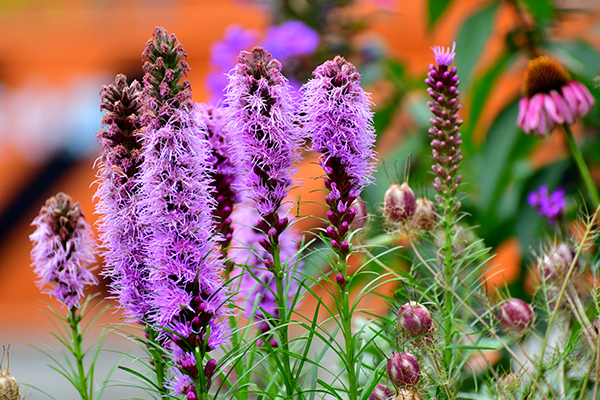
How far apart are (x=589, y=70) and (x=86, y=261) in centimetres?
120

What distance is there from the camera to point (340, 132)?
0.53 metres

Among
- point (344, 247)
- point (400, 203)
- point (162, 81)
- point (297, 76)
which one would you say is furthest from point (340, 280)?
point (297, 76)

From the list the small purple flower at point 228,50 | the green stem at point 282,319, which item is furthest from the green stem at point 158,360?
the small purple flower at point 228,50

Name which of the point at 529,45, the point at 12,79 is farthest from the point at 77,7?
the point at 529,45

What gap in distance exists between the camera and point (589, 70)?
1302mm

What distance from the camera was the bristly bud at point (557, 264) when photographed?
690 mm

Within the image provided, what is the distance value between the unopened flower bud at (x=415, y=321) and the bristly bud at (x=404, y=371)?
0.09 ft

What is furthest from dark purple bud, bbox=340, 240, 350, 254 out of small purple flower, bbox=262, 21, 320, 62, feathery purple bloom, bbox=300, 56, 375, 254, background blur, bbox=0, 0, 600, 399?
small purple flower, bbox=262, 21, 320, 62

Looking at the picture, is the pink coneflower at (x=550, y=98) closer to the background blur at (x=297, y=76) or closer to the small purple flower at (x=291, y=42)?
the background blur at (x=297, y=76)

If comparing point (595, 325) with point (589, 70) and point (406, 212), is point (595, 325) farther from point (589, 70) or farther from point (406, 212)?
point (589, 70)

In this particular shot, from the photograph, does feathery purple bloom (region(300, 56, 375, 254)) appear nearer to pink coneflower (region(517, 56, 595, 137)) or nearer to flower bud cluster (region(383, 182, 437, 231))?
flower bud cluster (region(383, 182, 437, 231))

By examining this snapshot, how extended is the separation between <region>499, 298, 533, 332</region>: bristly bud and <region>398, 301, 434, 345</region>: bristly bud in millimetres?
125

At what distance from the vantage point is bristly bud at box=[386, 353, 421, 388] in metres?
0.51

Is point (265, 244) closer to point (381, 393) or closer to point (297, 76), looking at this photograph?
point (381, 393)
